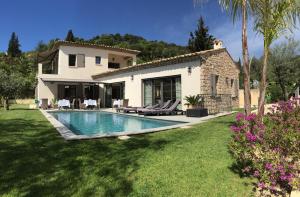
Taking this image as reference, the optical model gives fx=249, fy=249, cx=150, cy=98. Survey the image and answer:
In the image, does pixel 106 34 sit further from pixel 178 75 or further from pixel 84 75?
pixel 178 75

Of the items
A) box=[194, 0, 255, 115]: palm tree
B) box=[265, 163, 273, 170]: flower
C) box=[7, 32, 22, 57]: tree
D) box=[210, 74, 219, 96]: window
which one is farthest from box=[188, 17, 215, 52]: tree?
box=[7, 32, 22, 57]: tree

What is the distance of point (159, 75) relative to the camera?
22625 mm

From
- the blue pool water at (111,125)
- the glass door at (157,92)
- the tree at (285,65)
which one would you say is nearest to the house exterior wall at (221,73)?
the glass door at (157,92)

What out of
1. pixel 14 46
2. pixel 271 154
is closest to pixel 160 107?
pixel 271 154

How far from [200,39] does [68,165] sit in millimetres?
44947

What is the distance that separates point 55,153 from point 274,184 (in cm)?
530

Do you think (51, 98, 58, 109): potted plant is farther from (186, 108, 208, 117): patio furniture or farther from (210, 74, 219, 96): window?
(210, 74, 219, 96): window

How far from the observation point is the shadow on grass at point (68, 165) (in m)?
4.58

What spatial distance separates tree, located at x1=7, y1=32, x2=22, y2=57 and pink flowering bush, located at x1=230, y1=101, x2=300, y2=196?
101 m

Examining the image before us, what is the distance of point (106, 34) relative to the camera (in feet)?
219

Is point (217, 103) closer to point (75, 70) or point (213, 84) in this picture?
point (213, 84)

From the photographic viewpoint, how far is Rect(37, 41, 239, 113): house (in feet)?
65.5

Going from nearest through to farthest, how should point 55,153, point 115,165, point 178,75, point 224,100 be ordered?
point 115,165 → point 55,153 → point 178,75 → point 224,100

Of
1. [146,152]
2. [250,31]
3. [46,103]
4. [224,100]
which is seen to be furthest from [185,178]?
[46,103]
